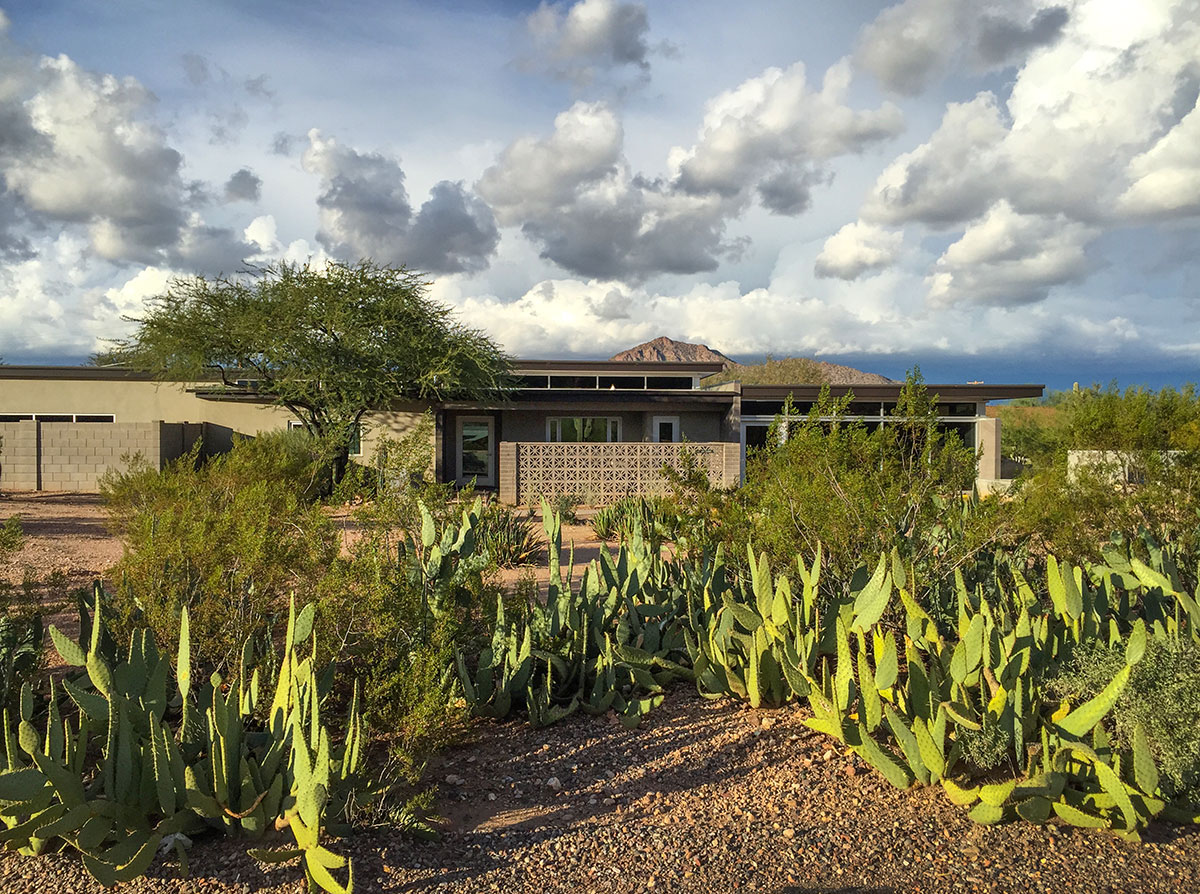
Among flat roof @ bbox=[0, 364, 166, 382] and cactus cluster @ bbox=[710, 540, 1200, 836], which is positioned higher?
flat roof @ bbox=[0, 364, 166, 382]

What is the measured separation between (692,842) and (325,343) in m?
18.7

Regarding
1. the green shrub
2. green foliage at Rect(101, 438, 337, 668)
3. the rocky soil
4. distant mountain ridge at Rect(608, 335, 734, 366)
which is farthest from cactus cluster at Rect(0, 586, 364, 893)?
distant mountain ridge at Rect(608, 335, 734, 366)

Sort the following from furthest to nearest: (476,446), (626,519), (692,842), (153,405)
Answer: (476,446) → (153,405) → (626,519) → (692,842)

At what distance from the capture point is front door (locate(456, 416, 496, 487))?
2409 centimetres

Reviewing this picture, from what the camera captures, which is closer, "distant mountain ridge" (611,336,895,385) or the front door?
the front door

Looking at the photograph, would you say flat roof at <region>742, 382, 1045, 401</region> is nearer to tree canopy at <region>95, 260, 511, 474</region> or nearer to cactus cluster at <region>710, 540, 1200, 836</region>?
tree canopy at <region>95, 260, 511, 474</region>

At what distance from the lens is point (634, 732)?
4676 mm

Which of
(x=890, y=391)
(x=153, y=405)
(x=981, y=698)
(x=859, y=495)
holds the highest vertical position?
(x=890, y=391)

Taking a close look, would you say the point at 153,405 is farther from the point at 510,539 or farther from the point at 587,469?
the point at 510,539

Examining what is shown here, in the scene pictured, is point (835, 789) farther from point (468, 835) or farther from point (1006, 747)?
point (468, 835)

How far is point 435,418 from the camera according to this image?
2227 centimetres

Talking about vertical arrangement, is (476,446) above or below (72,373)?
below

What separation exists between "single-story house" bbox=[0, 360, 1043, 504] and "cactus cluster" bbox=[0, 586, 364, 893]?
705 inches

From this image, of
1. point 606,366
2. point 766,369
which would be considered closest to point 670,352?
point 766,369
